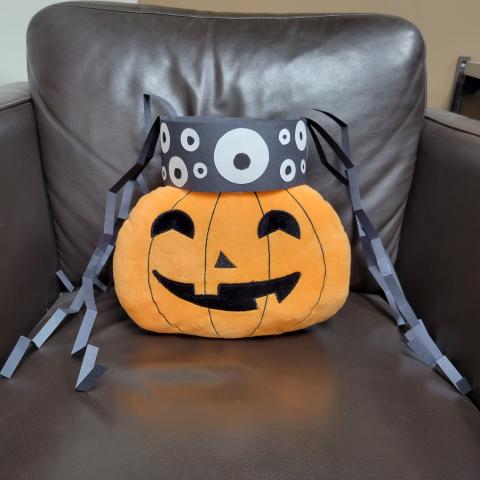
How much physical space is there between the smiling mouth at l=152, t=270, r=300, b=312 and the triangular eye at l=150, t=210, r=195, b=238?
0.06 m

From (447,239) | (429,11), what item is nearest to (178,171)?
(447,239)

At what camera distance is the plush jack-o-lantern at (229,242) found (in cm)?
59

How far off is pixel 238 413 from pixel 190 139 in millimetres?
341

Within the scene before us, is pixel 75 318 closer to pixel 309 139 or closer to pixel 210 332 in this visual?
pixel 210 332

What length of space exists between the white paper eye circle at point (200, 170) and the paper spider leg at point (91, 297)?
0.10 m

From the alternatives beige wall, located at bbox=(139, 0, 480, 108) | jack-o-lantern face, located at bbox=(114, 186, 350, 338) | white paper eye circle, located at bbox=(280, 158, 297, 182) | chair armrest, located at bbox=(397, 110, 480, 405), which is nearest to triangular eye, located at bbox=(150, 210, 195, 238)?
jack-o-lantern face, located at bbox=(114, 186, 350, 338)

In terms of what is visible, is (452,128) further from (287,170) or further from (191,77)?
(191,77)

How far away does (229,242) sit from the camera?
1.95ft

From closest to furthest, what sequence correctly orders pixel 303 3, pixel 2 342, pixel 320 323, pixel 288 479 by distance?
pixel 288 479, pixel 2 342, pixel 320 323, pixel 303 3

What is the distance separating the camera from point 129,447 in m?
0.46

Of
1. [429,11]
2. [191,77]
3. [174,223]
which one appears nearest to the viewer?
[174,223]

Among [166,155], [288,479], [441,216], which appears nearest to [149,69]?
[166,155]

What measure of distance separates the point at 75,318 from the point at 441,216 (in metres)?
0.57

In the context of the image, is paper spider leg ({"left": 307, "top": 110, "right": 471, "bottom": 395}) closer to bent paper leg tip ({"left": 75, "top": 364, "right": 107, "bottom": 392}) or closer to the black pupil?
the black pupil
